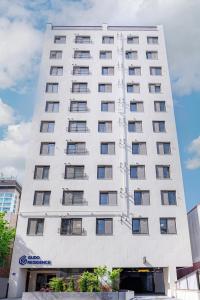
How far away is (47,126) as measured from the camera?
40250 millimetres

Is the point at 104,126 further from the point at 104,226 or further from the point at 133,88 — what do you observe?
the point at 104,226

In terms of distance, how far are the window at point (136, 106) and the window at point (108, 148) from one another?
6334 mm

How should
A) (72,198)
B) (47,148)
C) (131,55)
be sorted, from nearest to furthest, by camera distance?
(72,198) → (47,148) → (131,55)

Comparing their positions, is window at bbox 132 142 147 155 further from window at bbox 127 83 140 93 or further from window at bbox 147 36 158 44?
window at bbox 147 36 158 44

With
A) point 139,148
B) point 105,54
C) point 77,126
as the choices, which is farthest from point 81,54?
point 139,148

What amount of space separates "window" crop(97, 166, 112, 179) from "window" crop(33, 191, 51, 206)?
6.67 metres

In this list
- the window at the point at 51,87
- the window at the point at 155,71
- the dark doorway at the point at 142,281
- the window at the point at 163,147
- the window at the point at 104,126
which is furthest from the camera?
the window at the point at 155,71

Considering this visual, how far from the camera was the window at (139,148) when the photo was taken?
38594 millimetres

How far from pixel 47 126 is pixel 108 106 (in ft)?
29.7

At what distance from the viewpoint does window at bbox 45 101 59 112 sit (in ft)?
136

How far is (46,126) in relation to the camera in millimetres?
40281

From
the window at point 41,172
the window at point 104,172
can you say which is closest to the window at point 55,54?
the window at point 41,172

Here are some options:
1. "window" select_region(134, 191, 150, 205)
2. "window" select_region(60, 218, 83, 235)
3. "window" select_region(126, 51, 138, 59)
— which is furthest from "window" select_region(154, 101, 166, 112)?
"window" select_region(60, 218, 83, 235)

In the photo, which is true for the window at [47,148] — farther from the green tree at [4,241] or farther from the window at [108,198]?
the green tree at [4,241]
